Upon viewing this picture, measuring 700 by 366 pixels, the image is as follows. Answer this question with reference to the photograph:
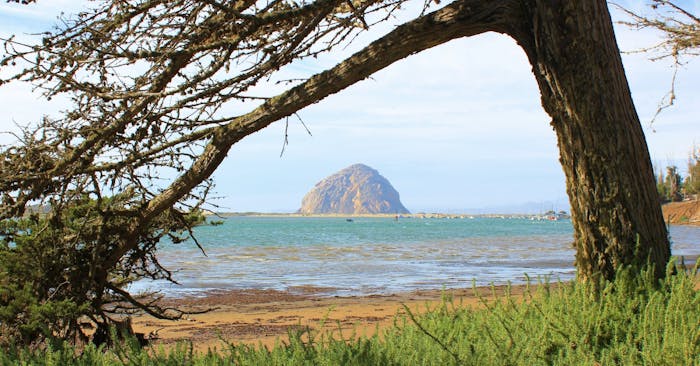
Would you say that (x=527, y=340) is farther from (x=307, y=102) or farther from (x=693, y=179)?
(x=693, y=179)

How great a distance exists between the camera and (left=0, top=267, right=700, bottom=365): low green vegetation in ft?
11.7

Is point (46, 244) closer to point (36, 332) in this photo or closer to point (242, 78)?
point (36, 332)

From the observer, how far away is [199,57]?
5.45 m

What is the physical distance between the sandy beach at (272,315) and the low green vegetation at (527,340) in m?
3.75

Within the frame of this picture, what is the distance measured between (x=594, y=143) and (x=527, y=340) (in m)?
1.77

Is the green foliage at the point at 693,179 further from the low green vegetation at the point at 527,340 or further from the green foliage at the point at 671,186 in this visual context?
the low green vegetation at the point at 527,340

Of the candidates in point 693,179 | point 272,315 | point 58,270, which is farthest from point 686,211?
point 58,270

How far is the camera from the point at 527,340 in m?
4.09

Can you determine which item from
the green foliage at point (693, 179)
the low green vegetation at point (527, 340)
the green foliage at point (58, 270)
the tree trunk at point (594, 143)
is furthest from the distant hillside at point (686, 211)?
the green foliage at point (58, 270)

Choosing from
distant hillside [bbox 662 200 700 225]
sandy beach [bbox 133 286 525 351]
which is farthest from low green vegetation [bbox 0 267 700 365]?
distant hillside [bbox 662 200 700 225]

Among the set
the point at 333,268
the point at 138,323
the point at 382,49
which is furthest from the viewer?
the point at 333,268

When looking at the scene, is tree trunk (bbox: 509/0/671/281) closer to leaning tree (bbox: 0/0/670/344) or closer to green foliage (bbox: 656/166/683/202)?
leaning tree (bbox: 0/0/670/344)

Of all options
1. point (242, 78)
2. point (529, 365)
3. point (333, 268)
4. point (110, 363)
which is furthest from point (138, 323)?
point (333, 268)

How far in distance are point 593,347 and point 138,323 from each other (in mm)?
9359
